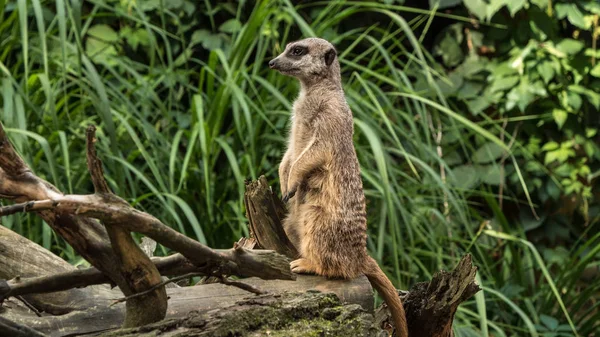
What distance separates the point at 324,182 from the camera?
2043 mm

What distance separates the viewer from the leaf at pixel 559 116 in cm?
417

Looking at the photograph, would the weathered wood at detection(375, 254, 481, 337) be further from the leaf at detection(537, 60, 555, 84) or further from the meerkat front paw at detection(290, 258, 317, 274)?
the leaf at detection(537, 60, 555, 84)

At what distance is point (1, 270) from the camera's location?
Answer: 67.4 inches

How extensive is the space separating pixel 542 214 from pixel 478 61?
2.91ft

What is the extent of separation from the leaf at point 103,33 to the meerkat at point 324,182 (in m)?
1.82

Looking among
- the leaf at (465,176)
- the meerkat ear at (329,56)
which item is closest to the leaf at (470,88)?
the leaf at (465,176)

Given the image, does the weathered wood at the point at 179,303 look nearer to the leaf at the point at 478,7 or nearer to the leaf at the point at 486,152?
the leaf at the point at 486,152

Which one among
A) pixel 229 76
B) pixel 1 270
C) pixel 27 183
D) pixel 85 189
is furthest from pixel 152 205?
pixel 27 183

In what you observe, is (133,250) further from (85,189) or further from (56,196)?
(85,189)

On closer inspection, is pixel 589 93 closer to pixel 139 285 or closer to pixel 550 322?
pixel 550 322

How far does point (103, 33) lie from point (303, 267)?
2263mm

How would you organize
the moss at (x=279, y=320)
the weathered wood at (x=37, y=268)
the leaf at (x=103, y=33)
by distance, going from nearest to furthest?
the moss at (x=279, y=320) → the weathered wood at (x=37, y=268) → the leaf at (x=103, y=33)

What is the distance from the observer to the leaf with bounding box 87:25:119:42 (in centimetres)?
381

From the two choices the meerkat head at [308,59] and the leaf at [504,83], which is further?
the leaf at [504,83]
